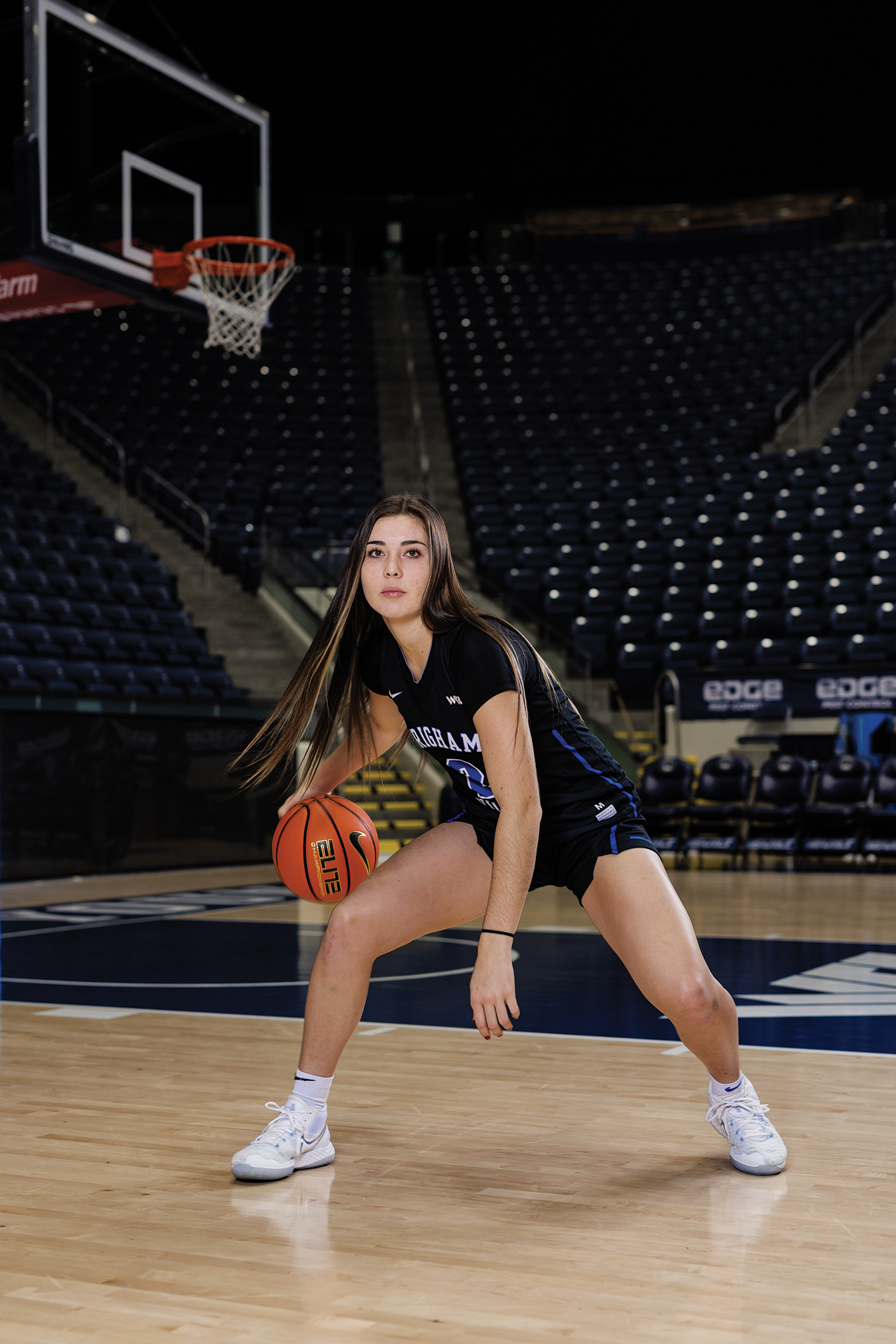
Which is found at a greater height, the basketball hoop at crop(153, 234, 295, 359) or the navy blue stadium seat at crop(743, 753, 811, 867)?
the basketball hoop at crop(153, 234, 295, 359)

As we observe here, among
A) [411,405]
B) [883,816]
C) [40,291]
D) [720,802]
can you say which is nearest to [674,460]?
[411,405]

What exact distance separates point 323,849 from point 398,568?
702 mm

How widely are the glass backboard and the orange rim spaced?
0.17 m

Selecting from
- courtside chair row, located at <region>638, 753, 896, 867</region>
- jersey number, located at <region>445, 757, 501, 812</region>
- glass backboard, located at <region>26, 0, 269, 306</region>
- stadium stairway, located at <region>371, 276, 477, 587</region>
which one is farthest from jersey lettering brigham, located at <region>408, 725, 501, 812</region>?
stadium stairway, located at <region>371, 276, 477, 587</region>

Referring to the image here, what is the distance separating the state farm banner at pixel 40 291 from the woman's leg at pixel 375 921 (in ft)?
22.9

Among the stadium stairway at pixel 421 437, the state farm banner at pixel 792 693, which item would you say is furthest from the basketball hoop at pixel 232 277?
the state farm banner at pixel 792 693

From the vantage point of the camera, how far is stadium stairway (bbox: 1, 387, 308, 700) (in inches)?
632

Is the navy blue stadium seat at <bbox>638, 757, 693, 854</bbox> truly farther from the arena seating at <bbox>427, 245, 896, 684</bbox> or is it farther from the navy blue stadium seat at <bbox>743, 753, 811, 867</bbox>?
the arena seating at <bbox>427, 245, 896, 684</bbox>

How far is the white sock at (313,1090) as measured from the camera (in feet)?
10.1

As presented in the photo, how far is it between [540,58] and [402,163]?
4.01m

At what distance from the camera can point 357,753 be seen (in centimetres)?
335

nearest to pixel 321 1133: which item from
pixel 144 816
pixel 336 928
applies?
pixel 336 928

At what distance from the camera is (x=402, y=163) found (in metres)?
31.5

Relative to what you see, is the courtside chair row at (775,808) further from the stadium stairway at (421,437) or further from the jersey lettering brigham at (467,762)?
the jersey lettering brigham at (467,762)
